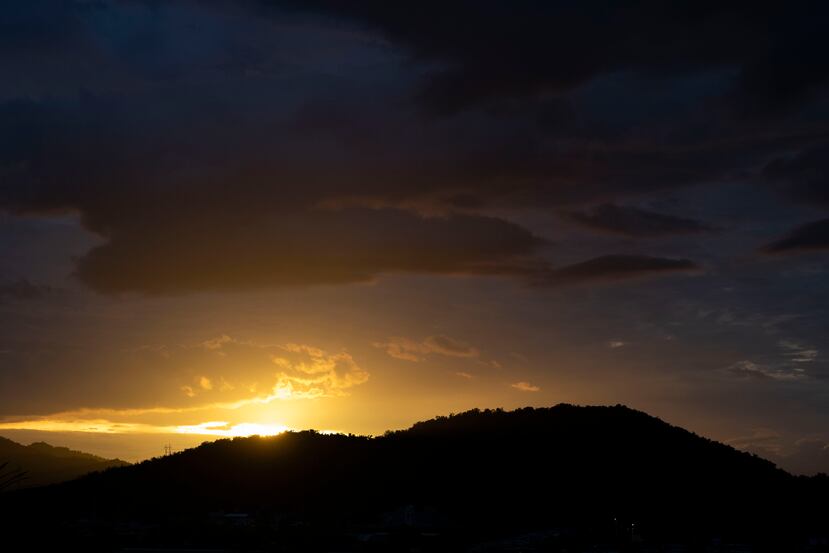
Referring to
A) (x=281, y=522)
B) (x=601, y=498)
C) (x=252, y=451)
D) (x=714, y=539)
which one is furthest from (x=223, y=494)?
(x=714, y=539)

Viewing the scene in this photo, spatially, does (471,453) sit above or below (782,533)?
above

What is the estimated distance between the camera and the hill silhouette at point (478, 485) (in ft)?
330

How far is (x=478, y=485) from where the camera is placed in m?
111

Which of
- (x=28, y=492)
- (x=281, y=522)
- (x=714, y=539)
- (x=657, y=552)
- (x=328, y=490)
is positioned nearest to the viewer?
(x=657, y=552)

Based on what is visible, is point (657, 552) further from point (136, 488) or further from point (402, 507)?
point (136, 488)

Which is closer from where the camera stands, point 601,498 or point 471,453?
point 601,498

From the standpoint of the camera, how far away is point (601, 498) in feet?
349

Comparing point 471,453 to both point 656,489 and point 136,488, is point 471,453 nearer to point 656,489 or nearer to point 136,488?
point 656,489

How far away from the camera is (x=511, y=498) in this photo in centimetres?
10894

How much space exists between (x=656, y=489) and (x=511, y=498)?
16.5m

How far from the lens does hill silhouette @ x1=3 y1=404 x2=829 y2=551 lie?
100500 mm

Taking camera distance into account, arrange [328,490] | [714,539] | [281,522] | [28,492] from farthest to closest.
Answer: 1. [28,492]
2. [328,490]
3. [281,522]
4. [714,539]

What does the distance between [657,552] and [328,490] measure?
48.4 metres

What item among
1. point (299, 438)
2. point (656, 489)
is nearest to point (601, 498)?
point (656, 489)
